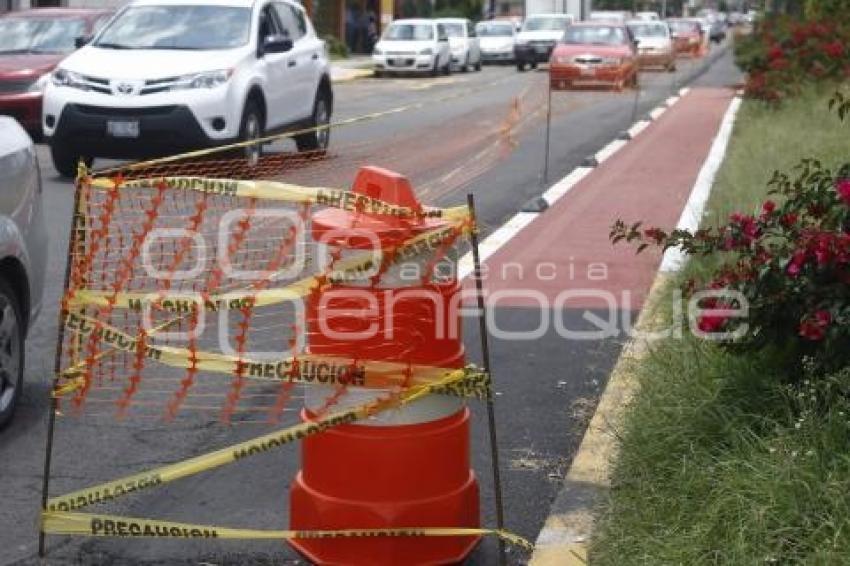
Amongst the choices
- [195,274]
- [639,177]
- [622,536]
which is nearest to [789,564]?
[622,536]

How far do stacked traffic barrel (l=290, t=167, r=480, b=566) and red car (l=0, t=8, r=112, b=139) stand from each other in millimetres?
13921

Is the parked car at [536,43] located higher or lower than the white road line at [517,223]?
lower

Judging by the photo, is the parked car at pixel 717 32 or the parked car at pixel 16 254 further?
the parked car at pixel 717 32

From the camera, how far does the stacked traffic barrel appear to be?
4492 mm

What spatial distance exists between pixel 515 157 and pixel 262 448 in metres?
13.7

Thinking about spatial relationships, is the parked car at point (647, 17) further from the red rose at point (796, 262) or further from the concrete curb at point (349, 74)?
the red rose at point (796, 262)

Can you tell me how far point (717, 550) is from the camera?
166 inches

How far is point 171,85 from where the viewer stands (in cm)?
1414

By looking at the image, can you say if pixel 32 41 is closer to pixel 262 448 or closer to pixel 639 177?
pixel 639 177

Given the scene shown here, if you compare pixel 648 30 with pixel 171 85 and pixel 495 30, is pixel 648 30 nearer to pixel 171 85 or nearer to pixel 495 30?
pixel 495 30

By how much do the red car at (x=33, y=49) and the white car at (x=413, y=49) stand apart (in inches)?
739

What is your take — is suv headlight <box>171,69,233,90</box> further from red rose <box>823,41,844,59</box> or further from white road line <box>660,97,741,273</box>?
red rose <box>823,41,844,59</box>

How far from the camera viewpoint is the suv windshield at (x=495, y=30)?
163ft

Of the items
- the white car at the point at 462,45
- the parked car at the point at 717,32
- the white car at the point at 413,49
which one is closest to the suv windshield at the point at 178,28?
the white car at the point at 413,49
